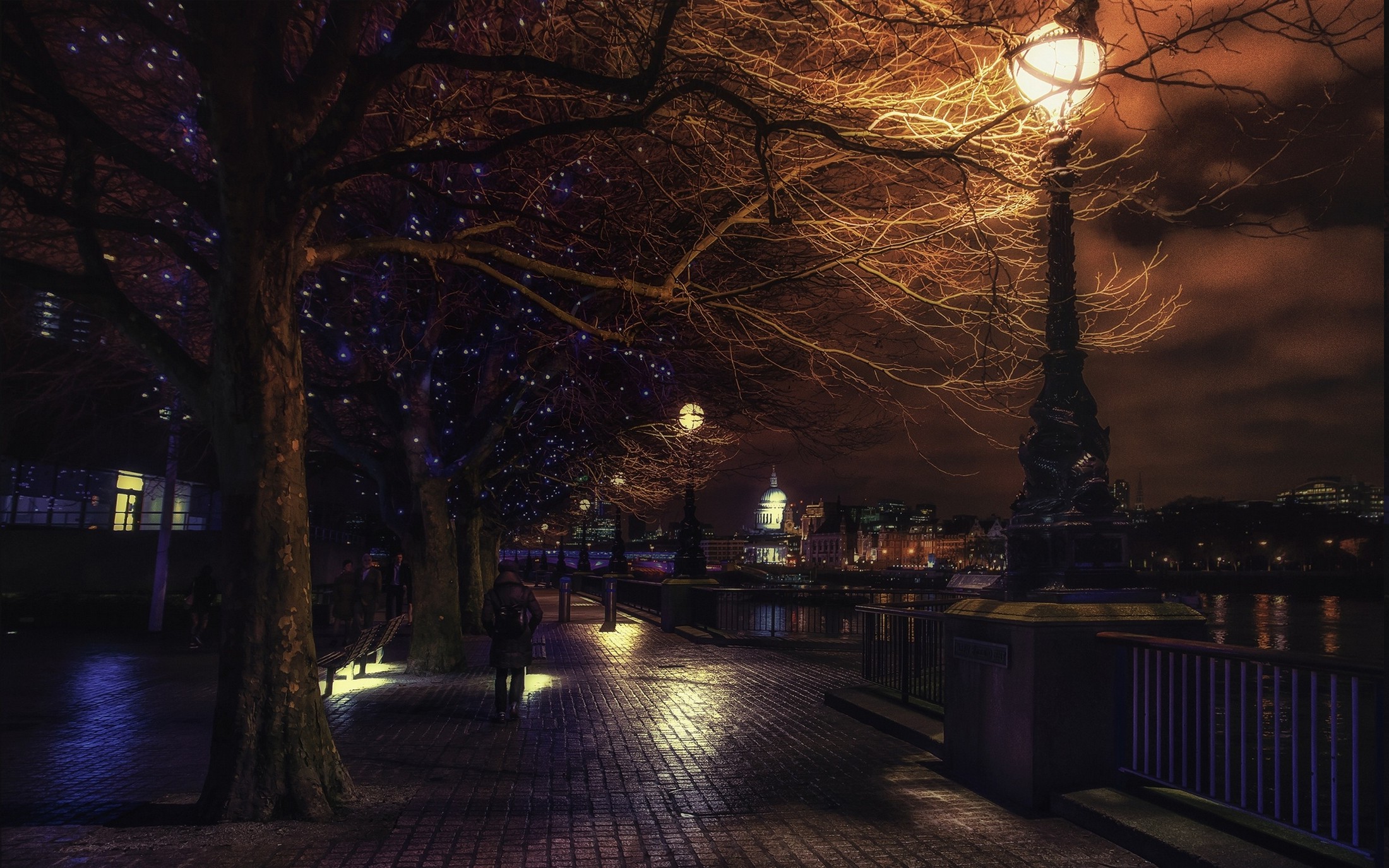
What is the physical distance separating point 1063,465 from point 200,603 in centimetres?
1763

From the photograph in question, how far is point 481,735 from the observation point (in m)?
10.2

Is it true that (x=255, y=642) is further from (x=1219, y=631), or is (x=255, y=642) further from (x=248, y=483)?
(x=1219, y=631)

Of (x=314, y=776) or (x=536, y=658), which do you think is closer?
(x=314, y=776)

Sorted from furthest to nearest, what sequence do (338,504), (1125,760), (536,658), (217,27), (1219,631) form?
(338,504)
(1219,631)
(536,658)
(1125,760)
(217,27)

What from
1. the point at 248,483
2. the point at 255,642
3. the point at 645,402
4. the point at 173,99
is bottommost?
the point at 255,642

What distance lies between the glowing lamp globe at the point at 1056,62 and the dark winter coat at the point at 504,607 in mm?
7086

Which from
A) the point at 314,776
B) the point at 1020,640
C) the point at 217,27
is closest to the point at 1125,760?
the point at 1020,640

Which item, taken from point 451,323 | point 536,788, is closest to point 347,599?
point 451,323

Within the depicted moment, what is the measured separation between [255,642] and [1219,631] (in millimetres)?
28433

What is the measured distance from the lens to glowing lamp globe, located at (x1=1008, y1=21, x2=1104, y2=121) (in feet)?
21.7

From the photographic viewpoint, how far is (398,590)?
29.0 meters

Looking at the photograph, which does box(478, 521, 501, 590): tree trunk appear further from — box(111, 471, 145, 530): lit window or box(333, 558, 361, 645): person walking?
box(333, 558, 361, 645): person walking

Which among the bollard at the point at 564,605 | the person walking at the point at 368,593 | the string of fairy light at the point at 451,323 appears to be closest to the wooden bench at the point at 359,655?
the person walking at the point at 368,593

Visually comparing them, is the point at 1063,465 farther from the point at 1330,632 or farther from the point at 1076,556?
the point at 1330,632
